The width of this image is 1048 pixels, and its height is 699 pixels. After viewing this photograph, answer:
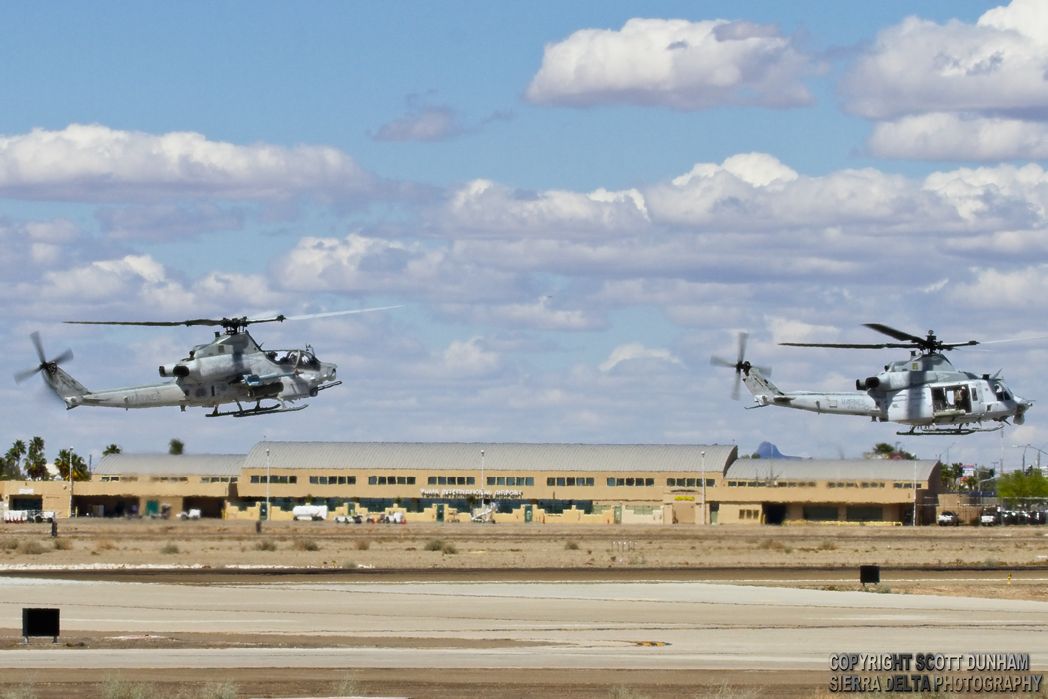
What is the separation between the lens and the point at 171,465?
175000 millimetres

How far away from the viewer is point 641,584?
63.8 meters

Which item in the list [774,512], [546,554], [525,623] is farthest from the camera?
[774,512]

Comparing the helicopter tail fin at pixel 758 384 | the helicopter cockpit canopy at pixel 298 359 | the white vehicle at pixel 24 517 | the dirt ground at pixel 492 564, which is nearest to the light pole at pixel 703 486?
the dirt ground at pixel 492 564

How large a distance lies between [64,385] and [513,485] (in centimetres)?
10573

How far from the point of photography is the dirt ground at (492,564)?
32438 millimetres

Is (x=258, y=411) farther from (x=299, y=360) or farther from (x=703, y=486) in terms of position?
(x=703, y=486)

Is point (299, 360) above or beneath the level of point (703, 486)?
above

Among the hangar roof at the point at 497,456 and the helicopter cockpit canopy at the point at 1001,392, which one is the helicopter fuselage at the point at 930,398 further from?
the hangar roof at the point at 497,456

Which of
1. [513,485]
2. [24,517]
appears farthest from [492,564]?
[513,485]

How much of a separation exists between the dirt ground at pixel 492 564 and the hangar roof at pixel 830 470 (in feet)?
77.7

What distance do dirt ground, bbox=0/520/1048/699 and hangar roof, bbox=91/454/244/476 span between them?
31.1 meters

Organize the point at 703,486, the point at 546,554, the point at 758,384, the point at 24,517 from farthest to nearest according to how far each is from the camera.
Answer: the point at 703,486 < the point at 24,517 < the point at 546,554 < the point at 758,384

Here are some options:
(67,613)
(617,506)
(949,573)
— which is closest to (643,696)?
(67,613)

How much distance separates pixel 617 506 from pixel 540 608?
11482cm
